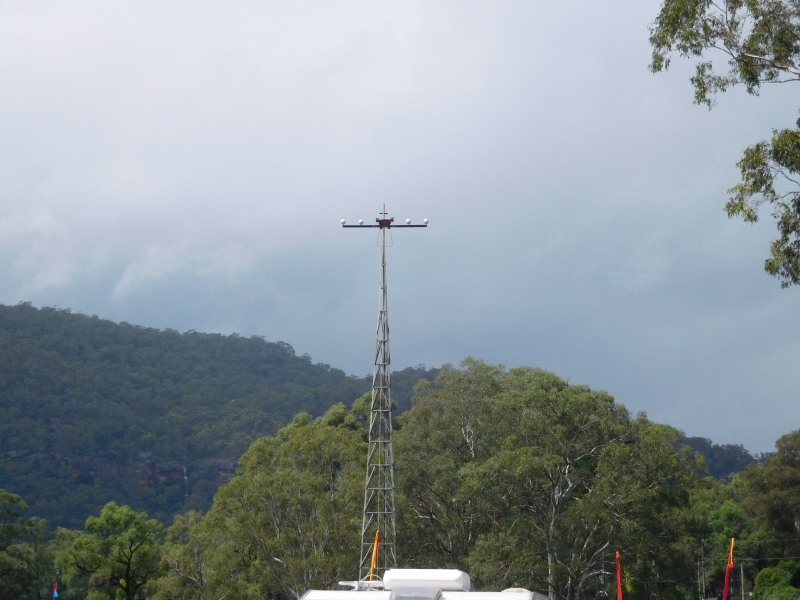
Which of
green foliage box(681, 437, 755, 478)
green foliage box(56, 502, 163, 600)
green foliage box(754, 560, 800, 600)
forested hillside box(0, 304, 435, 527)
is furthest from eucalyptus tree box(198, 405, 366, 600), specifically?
green foliage box(681, 437, 755, 478)

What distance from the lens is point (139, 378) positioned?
607 ft

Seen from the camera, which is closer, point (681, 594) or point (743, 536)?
point (681, 594)

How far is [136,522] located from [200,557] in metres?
16.1

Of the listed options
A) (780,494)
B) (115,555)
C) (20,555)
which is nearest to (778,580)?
(780,494)

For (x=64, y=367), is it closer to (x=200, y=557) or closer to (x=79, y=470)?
(x=79, y=470)

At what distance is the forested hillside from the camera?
6038 inches

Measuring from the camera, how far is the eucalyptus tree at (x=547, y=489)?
51.6m

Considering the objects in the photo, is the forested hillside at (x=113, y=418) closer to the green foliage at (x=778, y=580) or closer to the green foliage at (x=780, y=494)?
the green foliage at (x=780, y=494)

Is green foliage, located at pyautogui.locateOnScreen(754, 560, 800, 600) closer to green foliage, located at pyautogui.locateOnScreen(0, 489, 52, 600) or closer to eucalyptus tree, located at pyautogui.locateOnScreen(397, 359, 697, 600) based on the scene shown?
eucalyptus tree, located at pyautogui.locateOnScreen(397, 359, 697, 600)

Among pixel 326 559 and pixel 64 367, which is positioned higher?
pixel 64 367

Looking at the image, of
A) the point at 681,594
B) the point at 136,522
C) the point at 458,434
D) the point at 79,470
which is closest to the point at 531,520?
the point at 458,434

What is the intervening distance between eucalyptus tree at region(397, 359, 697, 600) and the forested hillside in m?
90.9

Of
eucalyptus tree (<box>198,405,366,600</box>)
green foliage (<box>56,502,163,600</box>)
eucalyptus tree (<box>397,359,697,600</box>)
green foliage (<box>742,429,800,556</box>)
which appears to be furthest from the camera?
green foliage (<box>742,429,800,556</box>)

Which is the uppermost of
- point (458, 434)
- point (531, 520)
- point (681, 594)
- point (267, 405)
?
point (267, 405)
